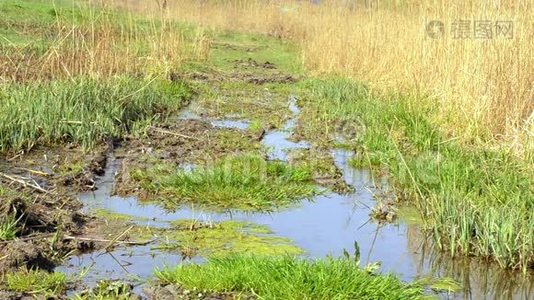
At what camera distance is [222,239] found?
13.8 ft

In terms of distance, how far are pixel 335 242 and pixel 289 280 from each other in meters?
1.05

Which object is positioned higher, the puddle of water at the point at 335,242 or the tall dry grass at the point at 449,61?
the tall dry grass at the point at 449,61

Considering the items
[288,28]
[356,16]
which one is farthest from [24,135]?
[288,28]

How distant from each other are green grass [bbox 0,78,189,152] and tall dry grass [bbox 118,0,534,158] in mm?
3040

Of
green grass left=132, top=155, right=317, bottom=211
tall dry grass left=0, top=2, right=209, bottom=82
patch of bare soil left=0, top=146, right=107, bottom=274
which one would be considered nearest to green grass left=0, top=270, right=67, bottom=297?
patch of bare soil left=0, top=146, right=107, bottom=274

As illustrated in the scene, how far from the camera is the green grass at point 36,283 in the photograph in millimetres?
3248

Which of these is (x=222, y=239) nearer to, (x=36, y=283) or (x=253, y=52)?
(x=36, y=283)

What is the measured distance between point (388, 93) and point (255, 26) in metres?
12.0

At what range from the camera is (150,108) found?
798 cm

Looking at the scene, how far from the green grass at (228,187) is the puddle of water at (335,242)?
15 centimetres

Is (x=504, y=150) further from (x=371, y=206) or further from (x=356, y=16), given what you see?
(x=356, y=16)

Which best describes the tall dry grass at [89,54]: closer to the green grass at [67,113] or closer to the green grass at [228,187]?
the green grass at [67,113]

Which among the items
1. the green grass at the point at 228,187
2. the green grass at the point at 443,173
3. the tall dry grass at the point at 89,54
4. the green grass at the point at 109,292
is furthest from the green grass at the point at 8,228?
the tall dry grass at the point at 89,54

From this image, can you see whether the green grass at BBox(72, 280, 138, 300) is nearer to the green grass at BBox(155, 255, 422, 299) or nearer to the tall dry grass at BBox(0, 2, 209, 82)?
the green grass at BBox(155, 255, 422, 299)
